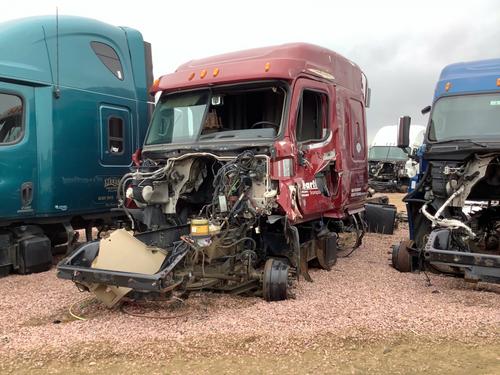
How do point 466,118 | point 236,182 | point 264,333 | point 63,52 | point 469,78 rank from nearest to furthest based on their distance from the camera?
point 264,333, point 236,182, point 466,118, point 469,78, point 63,52

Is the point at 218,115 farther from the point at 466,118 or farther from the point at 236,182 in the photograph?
the point at 466,118

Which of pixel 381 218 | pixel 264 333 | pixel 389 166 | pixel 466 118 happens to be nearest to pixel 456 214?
pixel 466 118

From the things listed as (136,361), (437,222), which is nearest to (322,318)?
(136,361)

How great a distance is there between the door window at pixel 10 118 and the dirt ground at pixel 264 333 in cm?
212

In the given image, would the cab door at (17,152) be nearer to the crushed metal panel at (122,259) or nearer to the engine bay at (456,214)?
the crushed metal panel at (122,259)

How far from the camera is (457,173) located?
6.72 metres

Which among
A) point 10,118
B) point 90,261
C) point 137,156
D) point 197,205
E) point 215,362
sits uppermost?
point 10,118

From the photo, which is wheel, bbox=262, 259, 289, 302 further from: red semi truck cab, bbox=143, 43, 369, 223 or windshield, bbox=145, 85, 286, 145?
windshield, bbox=145, 85, 286, 145

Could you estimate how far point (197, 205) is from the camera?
705cm

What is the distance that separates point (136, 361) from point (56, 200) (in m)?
4.08

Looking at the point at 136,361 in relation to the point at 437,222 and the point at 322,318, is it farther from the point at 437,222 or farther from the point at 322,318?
the point at 437,222

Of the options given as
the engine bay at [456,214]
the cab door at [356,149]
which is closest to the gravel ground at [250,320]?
the engine bay at [456,214]

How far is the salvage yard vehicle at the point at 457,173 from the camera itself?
653 centimetres

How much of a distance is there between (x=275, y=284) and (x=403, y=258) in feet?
8.59
